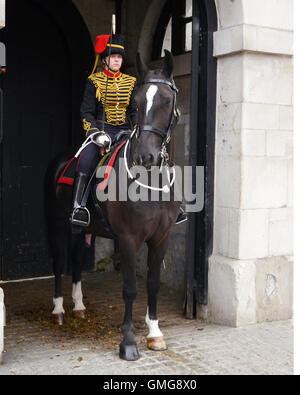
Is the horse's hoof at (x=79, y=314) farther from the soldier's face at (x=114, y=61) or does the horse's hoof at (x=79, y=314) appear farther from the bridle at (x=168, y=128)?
the soldier's face at (x=114, y=61)

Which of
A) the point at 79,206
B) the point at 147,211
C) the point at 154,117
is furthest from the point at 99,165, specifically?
the point at 154,117

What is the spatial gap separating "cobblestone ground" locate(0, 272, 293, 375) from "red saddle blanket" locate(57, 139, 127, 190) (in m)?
1.38

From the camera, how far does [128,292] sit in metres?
4.54

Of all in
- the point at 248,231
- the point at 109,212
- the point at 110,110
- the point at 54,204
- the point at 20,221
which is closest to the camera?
→ the point at 109,212

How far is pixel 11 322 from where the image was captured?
543 centimetres

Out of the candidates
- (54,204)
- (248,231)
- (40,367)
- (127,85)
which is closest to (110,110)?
(127,85)

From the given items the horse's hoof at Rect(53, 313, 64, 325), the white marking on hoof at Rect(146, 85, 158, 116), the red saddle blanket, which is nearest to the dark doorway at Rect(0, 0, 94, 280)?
the red saddle blanket

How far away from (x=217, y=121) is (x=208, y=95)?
0.27 m

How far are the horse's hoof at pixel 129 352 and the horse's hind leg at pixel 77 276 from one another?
1275mm

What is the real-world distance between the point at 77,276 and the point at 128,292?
135 centimetres

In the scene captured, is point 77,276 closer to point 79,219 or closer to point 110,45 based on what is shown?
point 79,219

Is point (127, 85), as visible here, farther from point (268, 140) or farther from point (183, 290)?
point (183, 290)

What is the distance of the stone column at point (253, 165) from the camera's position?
525 centimetres

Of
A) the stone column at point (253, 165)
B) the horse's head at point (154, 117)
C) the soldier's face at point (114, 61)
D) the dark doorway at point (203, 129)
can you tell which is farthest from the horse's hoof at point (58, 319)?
the soldier's face at point (114, 61)
